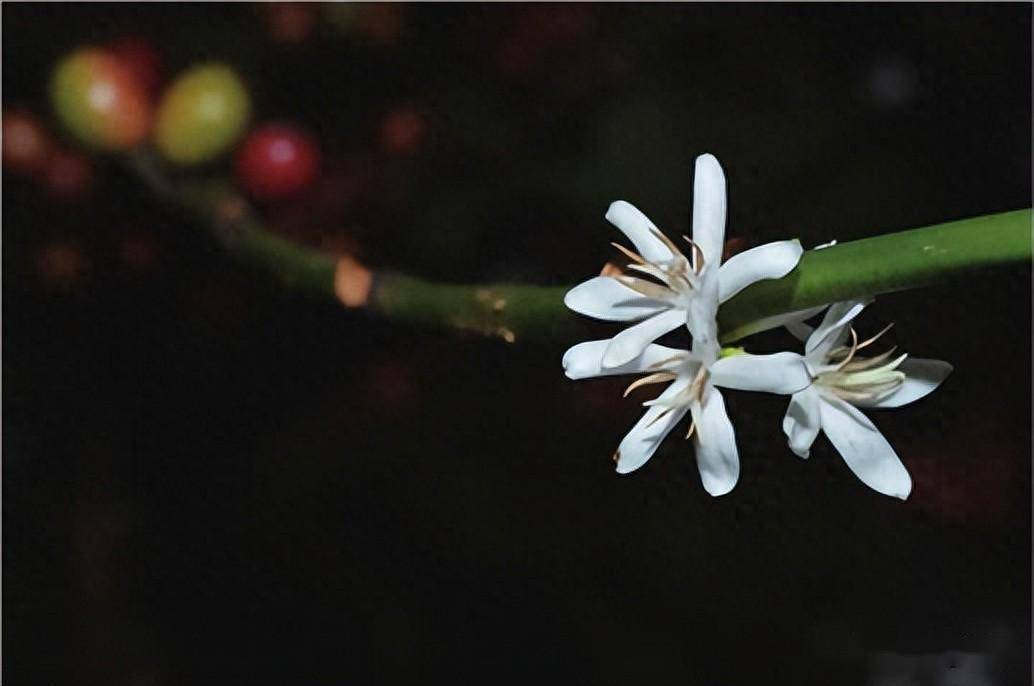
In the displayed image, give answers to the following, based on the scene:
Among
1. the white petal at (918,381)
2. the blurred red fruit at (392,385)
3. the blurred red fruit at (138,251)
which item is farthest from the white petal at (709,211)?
the blurred red fruit at (138,251)

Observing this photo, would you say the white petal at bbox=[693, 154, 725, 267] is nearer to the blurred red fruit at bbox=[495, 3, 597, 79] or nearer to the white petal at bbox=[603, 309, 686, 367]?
the white petal at bbox=[603, 309, 686, 367]

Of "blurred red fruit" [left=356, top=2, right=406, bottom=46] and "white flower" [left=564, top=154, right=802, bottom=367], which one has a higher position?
"blurred red fruit" [left=356, top=2, right=406, bottom=46]

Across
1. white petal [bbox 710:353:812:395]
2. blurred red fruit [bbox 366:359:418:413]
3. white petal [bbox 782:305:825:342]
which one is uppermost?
blurred red fruit [bbox 366:359:418:413]

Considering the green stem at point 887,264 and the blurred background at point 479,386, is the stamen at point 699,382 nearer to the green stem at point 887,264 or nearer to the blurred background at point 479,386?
the green stem at point 887,264

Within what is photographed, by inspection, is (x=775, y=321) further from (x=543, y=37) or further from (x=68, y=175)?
(x=68, y=175)

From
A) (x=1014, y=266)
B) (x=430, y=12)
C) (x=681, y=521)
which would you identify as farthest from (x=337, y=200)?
(x=1014, y=266)

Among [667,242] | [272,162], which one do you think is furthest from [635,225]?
[272,162]

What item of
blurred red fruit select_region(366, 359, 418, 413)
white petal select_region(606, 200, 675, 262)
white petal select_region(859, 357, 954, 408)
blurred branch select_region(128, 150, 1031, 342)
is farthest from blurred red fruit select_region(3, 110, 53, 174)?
white petal select_region(859, 357, 954, 408)
